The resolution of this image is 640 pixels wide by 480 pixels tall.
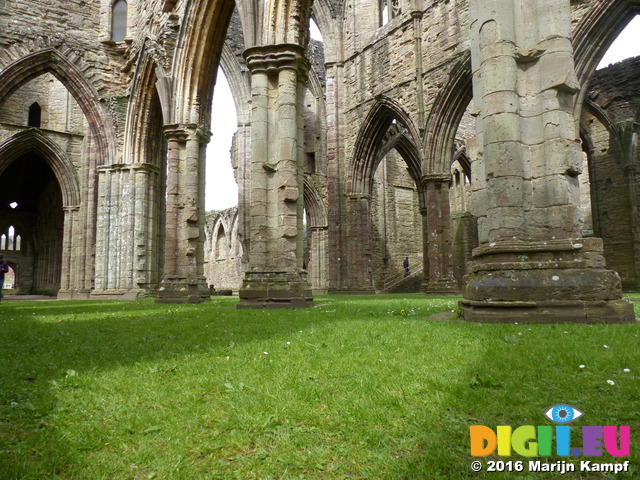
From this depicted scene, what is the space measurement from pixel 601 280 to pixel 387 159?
23.2m

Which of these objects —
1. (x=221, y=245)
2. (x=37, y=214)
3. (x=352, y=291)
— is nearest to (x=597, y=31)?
(x=352, y=291)

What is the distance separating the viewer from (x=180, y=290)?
1175 centimetres

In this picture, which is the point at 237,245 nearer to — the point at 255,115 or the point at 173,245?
the point at 173,245

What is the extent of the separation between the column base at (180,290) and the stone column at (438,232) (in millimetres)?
8402

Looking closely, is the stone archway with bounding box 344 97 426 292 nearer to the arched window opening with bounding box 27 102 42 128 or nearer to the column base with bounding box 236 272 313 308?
the column base with bounding box 236 272 313 308

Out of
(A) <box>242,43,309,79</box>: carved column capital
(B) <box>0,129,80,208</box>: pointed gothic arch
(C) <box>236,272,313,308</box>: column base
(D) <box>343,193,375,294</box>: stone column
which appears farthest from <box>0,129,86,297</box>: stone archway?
(C) <box>236,272,313,308</box>: column base

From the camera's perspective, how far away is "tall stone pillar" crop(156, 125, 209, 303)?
11797 mm

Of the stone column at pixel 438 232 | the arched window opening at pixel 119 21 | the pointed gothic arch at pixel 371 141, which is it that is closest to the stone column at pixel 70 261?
the arched window opening at pixel 119 21

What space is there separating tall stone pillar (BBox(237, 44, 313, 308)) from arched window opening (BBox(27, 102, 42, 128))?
2019 cm

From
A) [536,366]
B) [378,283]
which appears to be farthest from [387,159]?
[536,366]

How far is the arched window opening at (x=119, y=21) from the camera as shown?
17.9 m

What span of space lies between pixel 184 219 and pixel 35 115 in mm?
17918

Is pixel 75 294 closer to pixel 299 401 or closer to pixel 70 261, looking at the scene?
pixel 70 261

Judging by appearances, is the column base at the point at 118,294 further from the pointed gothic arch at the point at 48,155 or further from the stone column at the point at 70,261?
the pointed gothic arch at the point at 48,155
